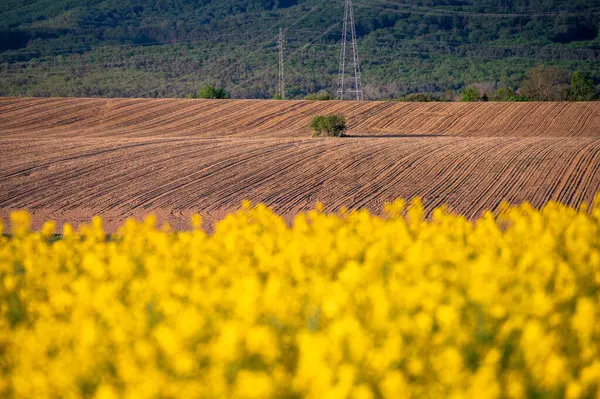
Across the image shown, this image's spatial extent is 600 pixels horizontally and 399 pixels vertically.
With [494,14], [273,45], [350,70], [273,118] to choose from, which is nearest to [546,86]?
[273,118]

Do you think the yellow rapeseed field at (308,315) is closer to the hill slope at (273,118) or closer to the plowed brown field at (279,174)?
the plowed brown field at (279,174)

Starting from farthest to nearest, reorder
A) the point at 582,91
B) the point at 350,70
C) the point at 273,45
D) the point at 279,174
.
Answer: the point at 273,45 → the point at 350,70 → the point at 582,91 → the point at 279,174

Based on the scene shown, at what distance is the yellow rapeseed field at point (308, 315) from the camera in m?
4.54

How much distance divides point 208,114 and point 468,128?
49.6ft

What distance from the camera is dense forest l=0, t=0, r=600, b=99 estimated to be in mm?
90188

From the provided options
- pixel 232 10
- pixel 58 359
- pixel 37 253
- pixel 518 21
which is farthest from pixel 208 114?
pixel 232 10

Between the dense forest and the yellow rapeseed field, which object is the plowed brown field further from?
the dense forest

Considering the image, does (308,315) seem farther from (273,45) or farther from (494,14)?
(494,14)

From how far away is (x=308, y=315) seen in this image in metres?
5.55

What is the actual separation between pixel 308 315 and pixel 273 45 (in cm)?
10721

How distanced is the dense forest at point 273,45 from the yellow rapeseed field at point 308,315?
60141 mm

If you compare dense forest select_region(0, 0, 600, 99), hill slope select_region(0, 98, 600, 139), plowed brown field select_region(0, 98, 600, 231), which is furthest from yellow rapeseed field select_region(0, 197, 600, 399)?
dense forest select_region(0, 0, 600, 99)

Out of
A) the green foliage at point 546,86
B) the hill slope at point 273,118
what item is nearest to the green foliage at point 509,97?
the green foliage at point 546,86

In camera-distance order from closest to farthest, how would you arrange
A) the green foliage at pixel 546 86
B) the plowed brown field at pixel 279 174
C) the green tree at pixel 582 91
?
the plowed brown field at pixel 279 174 < the green tree at pixel 582 91 < the green foliage at pixel 546 86
